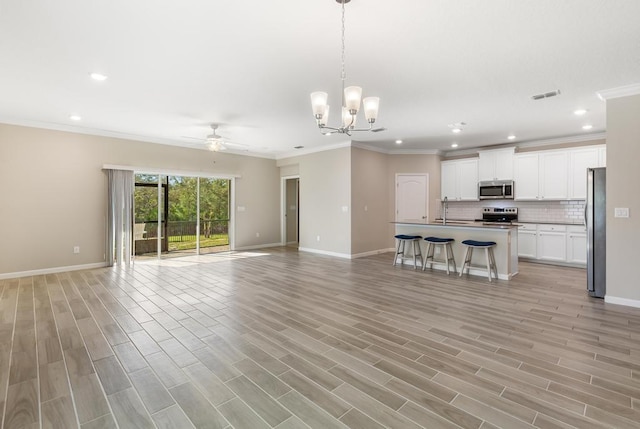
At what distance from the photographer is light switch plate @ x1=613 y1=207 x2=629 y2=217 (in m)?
3.83

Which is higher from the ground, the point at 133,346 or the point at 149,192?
the point at 149,192

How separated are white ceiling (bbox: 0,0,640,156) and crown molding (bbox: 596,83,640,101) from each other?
0.13 metres

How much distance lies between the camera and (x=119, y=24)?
2.54 meters

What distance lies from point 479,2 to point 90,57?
359 cm

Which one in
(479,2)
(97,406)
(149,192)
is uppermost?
(479,2)

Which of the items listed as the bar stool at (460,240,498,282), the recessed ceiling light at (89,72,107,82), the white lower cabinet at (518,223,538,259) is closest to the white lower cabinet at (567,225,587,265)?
the white lower cabinet at (518,223,538,259)

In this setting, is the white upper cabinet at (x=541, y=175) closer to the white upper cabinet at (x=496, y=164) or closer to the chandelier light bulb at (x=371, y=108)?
the white upper cabinet at (x=496, y=164)

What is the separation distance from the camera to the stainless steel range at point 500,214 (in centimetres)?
720

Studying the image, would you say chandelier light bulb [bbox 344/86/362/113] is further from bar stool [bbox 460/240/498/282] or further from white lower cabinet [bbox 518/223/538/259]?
white lower cabinet [bbox 518/223/538/259]

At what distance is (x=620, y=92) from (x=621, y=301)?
103 inches

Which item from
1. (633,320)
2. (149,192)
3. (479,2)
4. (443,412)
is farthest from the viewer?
(149,192)

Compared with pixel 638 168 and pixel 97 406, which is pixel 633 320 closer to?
pixel 638 168

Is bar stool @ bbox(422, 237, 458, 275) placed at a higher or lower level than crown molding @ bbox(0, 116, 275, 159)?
lower

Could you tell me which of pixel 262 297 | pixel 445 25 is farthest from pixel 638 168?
pixel 262 297
